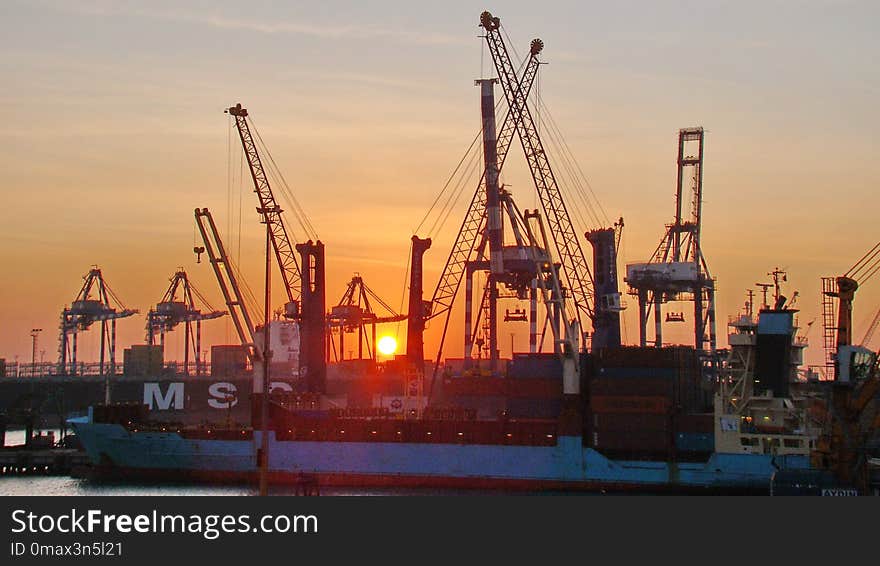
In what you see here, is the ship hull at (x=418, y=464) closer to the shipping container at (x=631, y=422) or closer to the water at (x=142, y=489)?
the water at (x=142, y=489)

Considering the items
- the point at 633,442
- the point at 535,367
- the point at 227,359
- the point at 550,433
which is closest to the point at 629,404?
the point at 633,442

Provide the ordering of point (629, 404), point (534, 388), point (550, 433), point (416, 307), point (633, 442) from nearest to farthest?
point (629, 404) < point (633, 442) < point (550, 433) < point (534, 388) < point (416, 307)

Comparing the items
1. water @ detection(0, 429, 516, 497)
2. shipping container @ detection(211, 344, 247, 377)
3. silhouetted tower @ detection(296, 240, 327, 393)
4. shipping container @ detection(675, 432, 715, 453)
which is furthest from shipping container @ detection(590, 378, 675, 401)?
shipping container @ detection(211, 344, 247, 377)

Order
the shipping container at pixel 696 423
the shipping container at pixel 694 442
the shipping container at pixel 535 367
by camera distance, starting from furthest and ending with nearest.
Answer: the shipping container at pixel 535 367 < the shipping container at pixel 696 423 < the shipping container at pixel 694 442

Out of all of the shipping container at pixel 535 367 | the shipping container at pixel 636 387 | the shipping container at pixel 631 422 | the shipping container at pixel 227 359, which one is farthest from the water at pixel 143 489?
the shipping container at pixel 227 359

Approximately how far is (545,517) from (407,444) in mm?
38603

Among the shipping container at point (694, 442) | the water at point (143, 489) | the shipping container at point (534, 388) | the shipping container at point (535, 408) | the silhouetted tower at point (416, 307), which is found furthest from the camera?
the silhouetted tower at point (416, 307)

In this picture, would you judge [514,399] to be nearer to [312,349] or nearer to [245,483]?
[245,483]

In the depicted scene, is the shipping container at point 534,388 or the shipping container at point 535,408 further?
the shipping container at point 534,388

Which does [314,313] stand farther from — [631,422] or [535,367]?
[631,422]

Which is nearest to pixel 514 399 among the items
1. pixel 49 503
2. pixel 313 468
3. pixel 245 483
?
pixel 313 468

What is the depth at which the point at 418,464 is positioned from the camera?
75000 mm

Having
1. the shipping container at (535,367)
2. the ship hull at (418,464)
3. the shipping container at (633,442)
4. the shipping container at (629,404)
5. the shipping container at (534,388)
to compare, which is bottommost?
the ship hull at (418,464)

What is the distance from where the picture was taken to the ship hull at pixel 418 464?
225 ft
